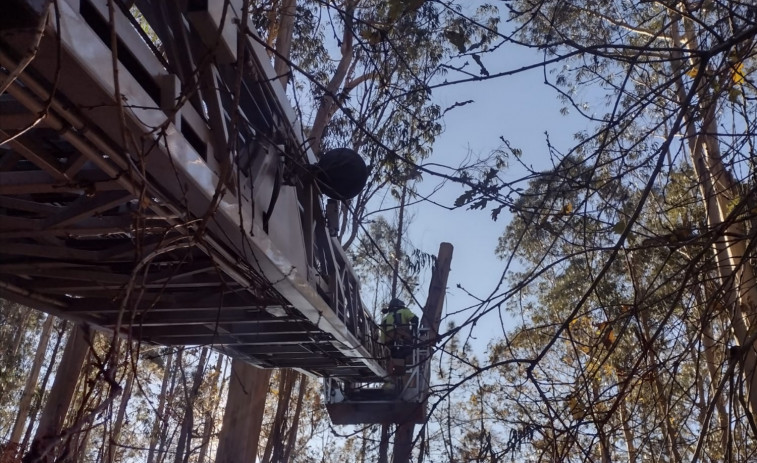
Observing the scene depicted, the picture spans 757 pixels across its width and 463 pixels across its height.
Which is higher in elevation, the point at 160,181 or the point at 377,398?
the point at 377,398

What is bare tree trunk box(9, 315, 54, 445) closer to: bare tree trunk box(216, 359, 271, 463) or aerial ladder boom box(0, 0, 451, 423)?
bare tree trunk box(216, 359, 271, 463)

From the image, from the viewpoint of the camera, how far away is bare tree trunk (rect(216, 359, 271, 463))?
820 centimetres

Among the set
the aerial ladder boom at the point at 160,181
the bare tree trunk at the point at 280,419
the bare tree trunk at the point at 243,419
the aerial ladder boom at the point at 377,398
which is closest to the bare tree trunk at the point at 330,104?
the aerial ladder boom at the point at 377,398

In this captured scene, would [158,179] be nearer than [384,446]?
Yes

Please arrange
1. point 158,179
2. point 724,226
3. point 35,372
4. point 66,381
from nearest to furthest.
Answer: point 724,226 < point 158,179 < point 66,381 < point 35,372

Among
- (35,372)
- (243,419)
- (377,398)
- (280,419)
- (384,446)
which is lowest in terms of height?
(384,446)

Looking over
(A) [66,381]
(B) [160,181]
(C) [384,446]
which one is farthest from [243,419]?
(B) [160,181]

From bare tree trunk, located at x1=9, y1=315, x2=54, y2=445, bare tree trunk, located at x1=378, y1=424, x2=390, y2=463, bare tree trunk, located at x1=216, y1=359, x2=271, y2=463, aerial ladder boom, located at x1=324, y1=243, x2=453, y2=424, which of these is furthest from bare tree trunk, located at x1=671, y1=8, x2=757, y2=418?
bare tree trunk, located at x1=9, y1=315, x2=54, y2=445

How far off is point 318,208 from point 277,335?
3.50 ft

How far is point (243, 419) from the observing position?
8.29 metres

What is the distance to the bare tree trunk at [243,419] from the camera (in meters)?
8.20

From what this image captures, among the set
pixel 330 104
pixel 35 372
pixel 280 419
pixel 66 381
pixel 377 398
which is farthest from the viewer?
pixel 35 372

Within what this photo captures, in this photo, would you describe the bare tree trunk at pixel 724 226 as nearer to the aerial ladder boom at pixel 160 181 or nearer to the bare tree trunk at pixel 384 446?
the aerial ladder boom at pixel 160 181

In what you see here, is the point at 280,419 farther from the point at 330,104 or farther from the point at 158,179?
the point at 158,179
